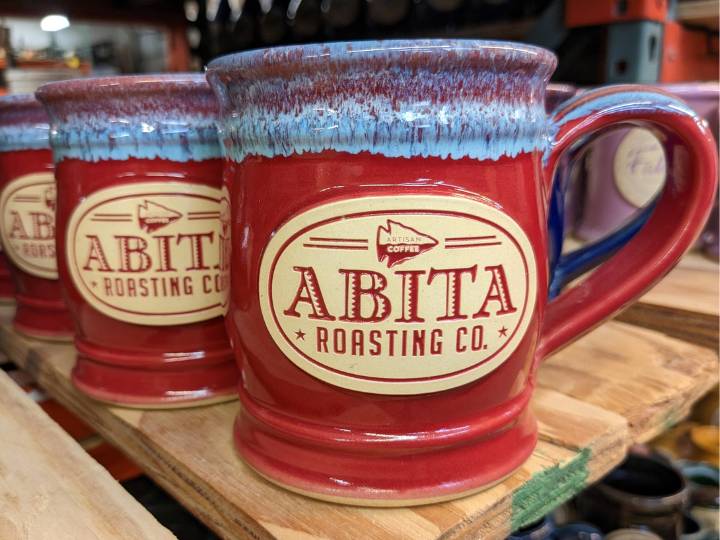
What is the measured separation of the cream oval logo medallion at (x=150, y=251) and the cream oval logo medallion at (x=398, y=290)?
118mm

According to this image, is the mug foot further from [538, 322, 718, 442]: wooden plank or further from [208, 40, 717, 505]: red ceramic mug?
→ [538, 322, 718, 442]: wooden plank

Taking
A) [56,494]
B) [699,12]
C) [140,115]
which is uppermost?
[699,12]

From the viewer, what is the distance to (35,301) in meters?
0.66

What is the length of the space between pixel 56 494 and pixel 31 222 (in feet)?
0.95

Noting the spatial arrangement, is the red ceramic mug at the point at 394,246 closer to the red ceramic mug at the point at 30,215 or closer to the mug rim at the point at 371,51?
the mug rim at the point at 371,51

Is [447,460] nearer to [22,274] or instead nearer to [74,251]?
[74,251]

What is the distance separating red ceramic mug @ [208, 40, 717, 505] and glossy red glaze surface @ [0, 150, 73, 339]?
0.32 m

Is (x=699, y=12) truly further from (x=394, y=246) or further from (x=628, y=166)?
(x=394, y=246)

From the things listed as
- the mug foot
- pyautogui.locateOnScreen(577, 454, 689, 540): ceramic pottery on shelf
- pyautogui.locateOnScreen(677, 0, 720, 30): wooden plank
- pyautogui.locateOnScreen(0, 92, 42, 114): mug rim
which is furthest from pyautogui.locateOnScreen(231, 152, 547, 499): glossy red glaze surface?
pyautogui.locateOnScreen(677, 0, 720, 30): wooden plank

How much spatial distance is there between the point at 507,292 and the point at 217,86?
0.66ft

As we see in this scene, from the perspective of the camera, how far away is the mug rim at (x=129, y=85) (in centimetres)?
45

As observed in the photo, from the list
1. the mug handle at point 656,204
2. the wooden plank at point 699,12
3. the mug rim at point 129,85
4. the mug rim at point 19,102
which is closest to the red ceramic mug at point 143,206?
the mug rim at point 129,85

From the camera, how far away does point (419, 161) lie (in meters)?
0.34

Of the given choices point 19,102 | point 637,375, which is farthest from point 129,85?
point 637,375
